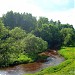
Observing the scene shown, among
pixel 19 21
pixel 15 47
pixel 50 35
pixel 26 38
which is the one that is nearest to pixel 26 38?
pixel 26 38

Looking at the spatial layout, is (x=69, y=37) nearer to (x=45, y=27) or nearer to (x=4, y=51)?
(x=45, y=27)

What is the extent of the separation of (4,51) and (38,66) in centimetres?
2412

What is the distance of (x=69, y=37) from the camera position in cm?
10962

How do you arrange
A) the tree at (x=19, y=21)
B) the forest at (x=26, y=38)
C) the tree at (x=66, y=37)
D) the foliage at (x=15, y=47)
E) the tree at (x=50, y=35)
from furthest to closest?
the tree at (x=19, y=21) < the tree at (x=66, y=37) < the tree at (x=50, y=35) < the forest at (x=26, y=38) < the foliage at (x=15, y=47)

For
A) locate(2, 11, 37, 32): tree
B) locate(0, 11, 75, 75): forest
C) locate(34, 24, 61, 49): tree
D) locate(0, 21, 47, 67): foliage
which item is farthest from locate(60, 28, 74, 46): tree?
locate(0, 21, 47, 67): foliage

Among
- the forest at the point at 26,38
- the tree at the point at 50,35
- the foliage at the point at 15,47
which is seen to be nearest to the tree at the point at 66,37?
the forest at the point at 26,38

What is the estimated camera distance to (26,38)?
254 feet

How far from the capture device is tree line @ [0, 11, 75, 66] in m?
41.1

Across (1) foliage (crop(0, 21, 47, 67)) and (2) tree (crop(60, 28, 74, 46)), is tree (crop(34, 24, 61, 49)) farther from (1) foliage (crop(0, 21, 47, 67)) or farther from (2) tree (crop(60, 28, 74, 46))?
(1) foliage (crop(0, 21, 47, 67))

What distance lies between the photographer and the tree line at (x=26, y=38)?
4112 cm

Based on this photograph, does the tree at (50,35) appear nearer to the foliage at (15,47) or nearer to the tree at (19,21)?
the tree at (19,21)

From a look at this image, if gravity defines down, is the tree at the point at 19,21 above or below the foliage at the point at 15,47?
above

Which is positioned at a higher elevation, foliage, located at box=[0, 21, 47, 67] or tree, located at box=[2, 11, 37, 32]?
tree, located at box=[2, 11, 37, 32]

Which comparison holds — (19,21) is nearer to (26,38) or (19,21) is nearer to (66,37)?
(66,37)
